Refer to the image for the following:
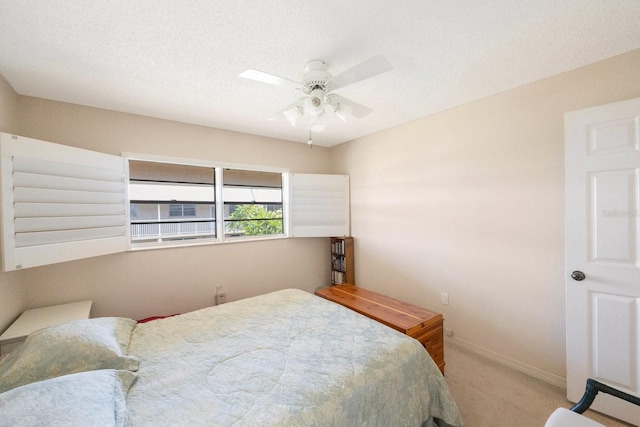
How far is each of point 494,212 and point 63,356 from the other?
10.6 ft

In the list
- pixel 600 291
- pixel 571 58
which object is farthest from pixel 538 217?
pixel 571 58

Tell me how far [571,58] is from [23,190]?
13.1 feet

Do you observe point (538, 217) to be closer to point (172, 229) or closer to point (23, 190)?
point (172, 229)

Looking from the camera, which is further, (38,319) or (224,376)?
(38,319)

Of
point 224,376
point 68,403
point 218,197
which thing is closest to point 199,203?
point 218,197

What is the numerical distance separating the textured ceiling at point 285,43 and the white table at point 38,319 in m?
1.85

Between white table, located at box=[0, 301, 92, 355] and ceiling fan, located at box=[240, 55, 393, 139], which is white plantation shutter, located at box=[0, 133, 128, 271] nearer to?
white table, located at box=[0, 301, 92, 355]

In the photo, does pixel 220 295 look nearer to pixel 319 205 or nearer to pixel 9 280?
pixel 9 280

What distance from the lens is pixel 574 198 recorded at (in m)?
1.83

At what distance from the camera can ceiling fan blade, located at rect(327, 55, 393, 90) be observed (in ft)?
4.31

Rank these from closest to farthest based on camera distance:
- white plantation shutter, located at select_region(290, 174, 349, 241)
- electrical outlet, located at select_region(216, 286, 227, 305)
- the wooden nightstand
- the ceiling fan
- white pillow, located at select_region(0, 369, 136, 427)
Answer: white pillow, located at select_region(0, 369, 136, 427) < the ceiling fan < the wooden nightstand < electrical outlet, located at select_region(216, 286, 227, 305) < white plantation shutter, located at select_region(290, 174, 349, 241)

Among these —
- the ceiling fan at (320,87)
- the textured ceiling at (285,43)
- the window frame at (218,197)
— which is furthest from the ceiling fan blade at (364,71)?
the window frame at (218,197)

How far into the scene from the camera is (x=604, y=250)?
1730mm

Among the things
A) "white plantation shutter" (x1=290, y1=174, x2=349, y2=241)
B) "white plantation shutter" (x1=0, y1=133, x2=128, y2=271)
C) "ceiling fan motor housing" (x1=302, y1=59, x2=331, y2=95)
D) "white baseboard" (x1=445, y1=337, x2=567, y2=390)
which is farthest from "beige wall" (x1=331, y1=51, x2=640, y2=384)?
"white plantation shutter" (x1=0, y1=133, x2=128, y2=271)
